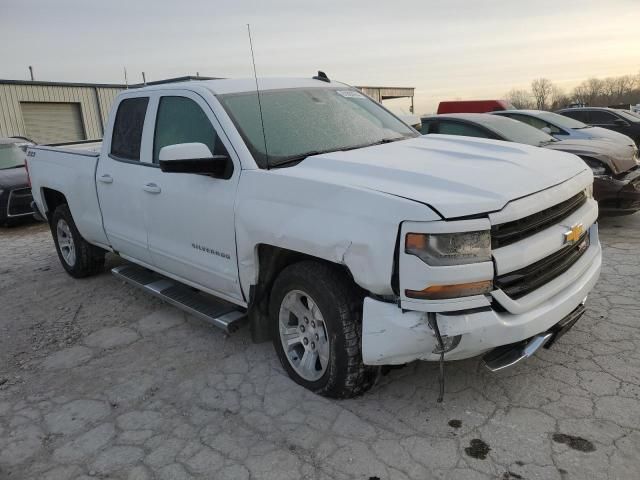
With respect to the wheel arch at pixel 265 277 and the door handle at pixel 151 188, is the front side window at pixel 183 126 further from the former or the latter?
the wheel arch at pixel 265 277

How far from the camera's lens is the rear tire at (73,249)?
5797 mm

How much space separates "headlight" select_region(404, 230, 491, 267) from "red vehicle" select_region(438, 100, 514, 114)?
13.7 m

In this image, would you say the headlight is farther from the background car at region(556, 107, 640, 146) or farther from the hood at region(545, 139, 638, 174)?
the background car at region(556, 107, 640, 146)

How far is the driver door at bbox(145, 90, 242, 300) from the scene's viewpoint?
3488 millimetres

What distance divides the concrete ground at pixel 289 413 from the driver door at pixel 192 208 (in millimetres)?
662

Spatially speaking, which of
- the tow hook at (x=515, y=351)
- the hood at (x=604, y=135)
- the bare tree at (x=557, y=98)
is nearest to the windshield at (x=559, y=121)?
the hood at (x=604, y=135)

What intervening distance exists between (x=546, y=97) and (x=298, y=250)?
74.5 meters

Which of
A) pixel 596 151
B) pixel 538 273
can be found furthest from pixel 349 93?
pixel 596 151

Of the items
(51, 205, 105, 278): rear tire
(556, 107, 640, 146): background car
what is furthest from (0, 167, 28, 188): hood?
(556, 107, 640, 146): background car

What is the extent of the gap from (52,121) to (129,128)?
2011 cm

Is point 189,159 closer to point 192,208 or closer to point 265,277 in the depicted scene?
point 192,208

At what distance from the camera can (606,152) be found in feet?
22.2

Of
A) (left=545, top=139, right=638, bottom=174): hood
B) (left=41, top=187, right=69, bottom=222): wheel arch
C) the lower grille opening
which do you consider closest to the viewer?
the lower grille opening

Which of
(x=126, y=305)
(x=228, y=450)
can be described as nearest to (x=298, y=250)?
(x=228, y=450)
